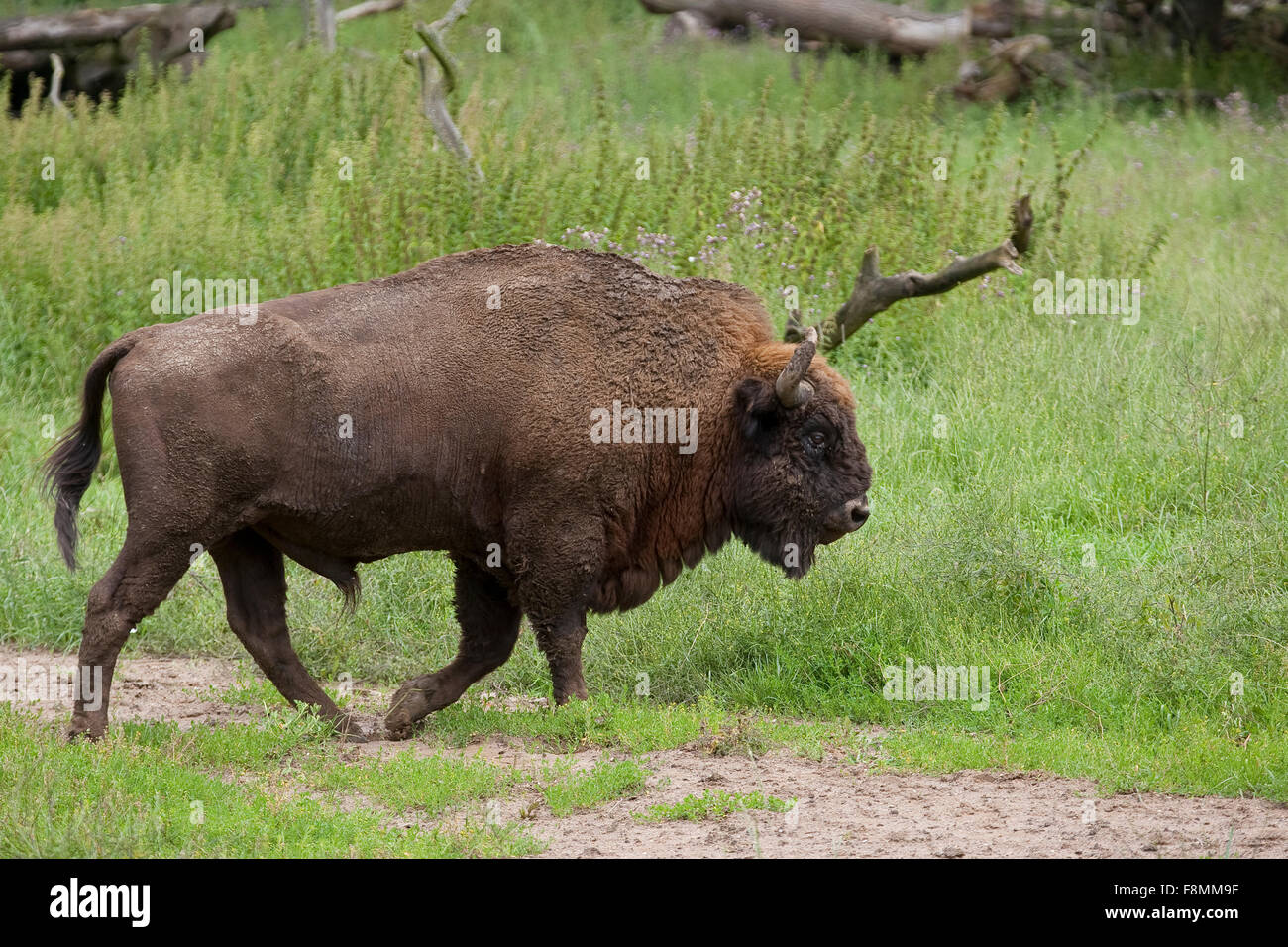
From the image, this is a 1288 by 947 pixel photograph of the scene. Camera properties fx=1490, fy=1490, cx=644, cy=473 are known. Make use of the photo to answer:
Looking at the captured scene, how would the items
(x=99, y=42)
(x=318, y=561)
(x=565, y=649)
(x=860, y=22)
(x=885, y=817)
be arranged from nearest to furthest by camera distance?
(x=885, y=817), (x=318, y=561), (x=565, y=649), (x=99, y=42), (x=860, y=22)

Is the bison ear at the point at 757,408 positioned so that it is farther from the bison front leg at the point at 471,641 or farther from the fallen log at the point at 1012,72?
the fallen log at the point at 1012,72

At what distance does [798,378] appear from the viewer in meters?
6.64

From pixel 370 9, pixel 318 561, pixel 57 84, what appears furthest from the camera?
pixel 370 9

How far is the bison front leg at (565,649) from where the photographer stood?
680cm

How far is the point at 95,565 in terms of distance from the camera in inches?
344

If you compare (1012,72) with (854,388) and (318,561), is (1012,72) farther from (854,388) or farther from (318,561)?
(318,561)

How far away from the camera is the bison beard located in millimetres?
6266

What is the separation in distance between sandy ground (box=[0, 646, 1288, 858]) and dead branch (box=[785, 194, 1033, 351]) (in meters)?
3.49

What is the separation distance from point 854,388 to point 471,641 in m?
4.20

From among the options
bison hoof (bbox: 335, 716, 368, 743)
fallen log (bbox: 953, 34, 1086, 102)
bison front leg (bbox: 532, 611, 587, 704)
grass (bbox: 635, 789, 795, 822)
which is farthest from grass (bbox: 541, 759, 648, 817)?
fallen log (bbox: 953, 34, 1086, 102)

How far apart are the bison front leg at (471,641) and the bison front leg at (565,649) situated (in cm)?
32

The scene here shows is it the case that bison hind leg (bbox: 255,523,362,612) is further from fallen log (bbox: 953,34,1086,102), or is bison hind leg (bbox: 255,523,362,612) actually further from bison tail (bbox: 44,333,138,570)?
fallen log (bbox: 953,34,1086,102)

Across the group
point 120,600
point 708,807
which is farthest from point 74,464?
point 708,807

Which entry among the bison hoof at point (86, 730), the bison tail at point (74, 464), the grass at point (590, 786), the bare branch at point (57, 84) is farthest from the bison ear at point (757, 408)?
the bare branch at point (57, 84)
